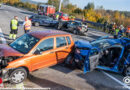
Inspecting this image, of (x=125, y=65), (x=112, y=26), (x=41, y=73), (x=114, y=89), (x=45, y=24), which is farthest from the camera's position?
(x=112, y=26)

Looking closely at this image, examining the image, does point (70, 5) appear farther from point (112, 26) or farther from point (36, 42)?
point (36, 42)

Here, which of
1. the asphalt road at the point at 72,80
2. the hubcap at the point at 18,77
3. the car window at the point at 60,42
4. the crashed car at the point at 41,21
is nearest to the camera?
the hubcap at the point at 18,77

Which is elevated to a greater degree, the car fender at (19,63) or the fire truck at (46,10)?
the fire truck at (46,10)

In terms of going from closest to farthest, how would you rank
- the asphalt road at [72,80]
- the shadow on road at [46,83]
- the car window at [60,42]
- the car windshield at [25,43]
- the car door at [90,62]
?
the shadow on road at [46,83], the asphalt road at [72,80], the car windshield at [25,43], the car door at [90,62], the car window at [60,42]

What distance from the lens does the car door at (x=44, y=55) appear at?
5.04m

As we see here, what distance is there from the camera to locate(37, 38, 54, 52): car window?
17.2 feet

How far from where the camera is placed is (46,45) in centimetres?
544

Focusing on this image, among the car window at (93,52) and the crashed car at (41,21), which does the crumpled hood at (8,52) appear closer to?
the car window at (93,52)

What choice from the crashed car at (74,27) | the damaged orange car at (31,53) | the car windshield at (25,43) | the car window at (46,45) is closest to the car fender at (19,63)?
the damaged orange car at (31,53)

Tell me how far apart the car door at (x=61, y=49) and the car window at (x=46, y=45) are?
0.33 meters

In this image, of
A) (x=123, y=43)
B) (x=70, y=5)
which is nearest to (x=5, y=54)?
(x=123, y=43)

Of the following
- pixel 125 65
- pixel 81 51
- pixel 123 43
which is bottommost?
pixel 125 65

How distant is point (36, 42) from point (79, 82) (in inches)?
89.2

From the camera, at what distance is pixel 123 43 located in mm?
6551
